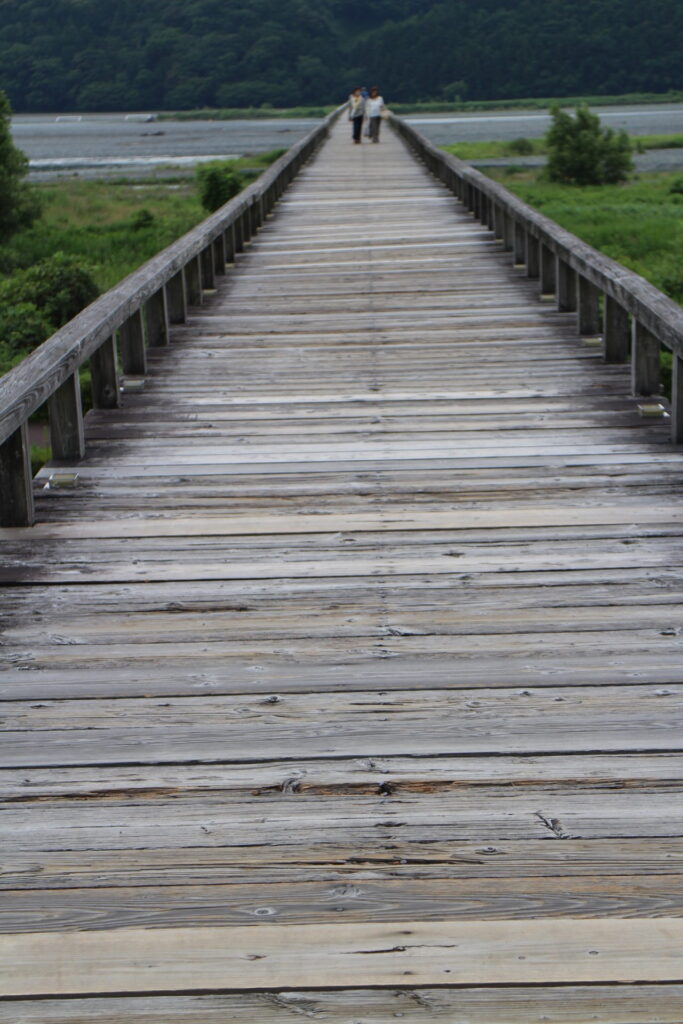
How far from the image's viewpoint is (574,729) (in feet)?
10.1

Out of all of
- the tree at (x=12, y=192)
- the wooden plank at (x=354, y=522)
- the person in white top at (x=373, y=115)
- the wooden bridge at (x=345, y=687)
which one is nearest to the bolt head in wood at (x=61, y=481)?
the wooden bridge at (x=345, y=687)

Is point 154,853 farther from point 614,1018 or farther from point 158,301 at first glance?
point 158,301

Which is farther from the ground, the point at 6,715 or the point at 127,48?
the point at 127,48

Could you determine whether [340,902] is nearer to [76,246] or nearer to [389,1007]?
[389,1007]

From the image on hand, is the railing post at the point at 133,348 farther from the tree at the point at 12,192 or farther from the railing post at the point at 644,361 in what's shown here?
the tree at the point at 12,192

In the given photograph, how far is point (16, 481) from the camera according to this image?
15.2 feet

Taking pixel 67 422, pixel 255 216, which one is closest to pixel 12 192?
pixel 255 216

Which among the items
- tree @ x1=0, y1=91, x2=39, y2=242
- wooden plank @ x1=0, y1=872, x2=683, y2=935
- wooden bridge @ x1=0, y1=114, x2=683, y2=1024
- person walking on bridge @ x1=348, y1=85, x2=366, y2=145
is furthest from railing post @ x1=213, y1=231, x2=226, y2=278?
tree @ x1=0, y1=91, x2=39, y2=242

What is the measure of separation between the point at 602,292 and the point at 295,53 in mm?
143633

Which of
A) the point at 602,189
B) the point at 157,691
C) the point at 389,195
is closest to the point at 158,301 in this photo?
the point at 157,691

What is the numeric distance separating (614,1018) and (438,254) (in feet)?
32.8

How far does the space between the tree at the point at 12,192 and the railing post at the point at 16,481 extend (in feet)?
125

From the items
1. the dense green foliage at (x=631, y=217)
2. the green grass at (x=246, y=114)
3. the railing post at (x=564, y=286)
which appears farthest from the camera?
the green grass at (x=246, y=114)

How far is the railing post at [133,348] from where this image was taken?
711 cm
